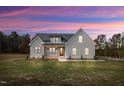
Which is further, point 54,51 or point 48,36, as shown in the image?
point 54,51

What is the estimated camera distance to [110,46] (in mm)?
10531

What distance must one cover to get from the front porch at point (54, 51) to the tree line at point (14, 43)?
0.33m

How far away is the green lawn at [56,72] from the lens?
10430 mm

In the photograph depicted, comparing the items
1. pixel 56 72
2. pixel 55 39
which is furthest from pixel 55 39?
pixel 56 72

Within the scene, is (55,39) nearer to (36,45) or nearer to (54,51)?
(54,51)

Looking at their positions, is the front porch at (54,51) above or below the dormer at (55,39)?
below

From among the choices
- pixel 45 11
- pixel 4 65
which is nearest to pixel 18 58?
pixel 4 65

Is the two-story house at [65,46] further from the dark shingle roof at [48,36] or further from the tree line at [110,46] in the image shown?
the tree line at [110,46]

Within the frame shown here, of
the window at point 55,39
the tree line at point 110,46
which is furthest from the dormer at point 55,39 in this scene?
the tree line at point 110,46

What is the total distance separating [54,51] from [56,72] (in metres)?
0.36

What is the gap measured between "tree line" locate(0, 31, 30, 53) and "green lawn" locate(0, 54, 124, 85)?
0.33 feet

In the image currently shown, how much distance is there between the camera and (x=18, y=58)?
10547 millimetres

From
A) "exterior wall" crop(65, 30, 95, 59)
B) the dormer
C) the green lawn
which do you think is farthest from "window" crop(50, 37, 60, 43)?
the green lawn

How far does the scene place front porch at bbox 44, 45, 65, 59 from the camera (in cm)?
1052
